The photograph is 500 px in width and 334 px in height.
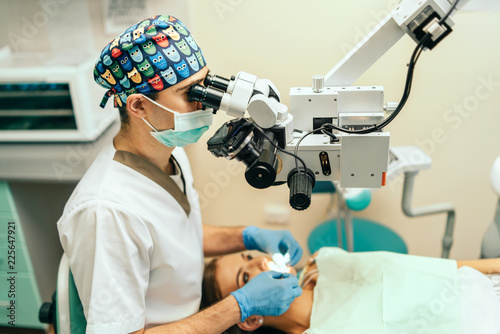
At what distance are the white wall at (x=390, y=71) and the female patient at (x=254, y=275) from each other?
636mm

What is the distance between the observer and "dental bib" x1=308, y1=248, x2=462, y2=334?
4.21ft

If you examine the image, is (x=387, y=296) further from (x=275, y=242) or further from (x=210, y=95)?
(x=210, y=95)

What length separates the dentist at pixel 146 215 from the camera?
111 cm

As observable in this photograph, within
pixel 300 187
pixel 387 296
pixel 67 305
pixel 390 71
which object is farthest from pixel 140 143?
pixel 390 71

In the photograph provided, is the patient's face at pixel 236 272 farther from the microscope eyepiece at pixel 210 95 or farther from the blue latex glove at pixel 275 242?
the microscope eyepiece at pixel 210 95

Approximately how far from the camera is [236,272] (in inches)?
60.6

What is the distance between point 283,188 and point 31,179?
3.80 ft

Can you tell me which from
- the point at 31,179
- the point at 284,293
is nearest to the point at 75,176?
the point at 31,179

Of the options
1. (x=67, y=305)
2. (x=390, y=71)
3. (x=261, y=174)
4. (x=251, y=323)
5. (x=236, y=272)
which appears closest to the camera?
(x=261, y=174)

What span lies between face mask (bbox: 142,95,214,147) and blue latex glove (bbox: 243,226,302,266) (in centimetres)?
55

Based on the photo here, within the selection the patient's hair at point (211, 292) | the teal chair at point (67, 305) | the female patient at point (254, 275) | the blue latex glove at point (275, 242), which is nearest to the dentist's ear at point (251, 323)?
A: the female patient at point (254, 275)

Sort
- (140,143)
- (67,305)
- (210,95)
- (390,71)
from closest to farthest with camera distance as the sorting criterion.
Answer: (210,95), (67,305), (140,143), (390,71)

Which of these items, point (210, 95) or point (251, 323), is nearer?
point (210, 95)

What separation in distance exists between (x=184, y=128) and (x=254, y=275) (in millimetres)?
636
